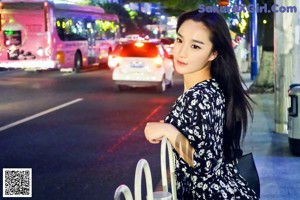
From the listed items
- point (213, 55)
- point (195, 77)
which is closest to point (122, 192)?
point (195, 77)

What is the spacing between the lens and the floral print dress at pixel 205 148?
2533 millimetres

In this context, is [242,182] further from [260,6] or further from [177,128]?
[260,6]

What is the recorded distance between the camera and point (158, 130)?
2.67m

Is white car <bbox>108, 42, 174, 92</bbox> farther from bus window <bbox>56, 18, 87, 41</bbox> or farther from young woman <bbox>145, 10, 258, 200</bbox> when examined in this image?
young woman <bbox>145, 10, 258, 200</bbox>

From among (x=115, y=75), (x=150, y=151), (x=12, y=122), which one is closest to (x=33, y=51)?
(x=115, y=75)

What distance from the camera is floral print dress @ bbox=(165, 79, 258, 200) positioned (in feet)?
8.31

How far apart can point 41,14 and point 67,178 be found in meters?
18.8

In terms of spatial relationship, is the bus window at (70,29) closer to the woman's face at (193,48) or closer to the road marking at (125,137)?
the road marking at (125,137)

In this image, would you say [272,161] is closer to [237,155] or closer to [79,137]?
[79,137]

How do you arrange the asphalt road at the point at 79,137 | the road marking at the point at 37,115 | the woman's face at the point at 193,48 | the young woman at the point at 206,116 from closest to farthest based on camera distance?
the young woman at the point at 206,116 → the woman's face at the point at 193,48 → the asphalt road at the point at 79,137 → the road marking at the point at 37,115

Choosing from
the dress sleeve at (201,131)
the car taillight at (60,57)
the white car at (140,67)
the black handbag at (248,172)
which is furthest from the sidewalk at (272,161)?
the car taillight at (60,57)

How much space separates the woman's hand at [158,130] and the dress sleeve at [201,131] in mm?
80

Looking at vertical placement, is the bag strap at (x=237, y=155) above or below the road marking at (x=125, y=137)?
above

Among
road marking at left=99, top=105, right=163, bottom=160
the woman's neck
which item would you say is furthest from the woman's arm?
road marking at left=99, top=105, right=163, bottom=160
